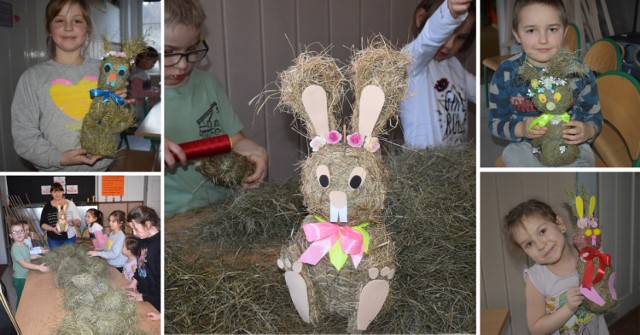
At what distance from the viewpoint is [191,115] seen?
6.91 feet

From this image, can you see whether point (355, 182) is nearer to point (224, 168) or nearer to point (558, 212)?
point (558, 212)

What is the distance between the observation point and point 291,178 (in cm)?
228

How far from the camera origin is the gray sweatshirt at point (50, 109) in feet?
5.05

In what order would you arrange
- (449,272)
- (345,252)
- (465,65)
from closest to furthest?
1. (345,252)
2. (449,272)
3. (465,65)

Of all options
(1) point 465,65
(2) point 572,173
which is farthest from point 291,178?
(2) point 572,173

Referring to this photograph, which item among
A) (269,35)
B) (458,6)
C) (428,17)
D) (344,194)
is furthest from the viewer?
Answer: (269,35)

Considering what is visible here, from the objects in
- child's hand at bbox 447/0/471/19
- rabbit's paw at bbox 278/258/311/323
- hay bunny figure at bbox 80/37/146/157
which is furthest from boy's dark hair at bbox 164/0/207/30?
rabbit's paw at bbox 278/258/311/323

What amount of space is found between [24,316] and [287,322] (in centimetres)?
54

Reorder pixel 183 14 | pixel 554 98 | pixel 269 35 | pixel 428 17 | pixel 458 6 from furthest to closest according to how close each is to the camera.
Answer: pixel 269 35 → pixel 428 17 → pixel 183 14 → pixel 458 6 → pixel 554 98

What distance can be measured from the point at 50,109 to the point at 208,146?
21.3 inches

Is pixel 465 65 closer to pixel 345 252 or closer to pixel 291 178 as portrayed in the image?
pixel 291 178

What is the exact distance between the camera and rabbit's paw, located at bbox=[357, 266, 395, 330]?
142cm

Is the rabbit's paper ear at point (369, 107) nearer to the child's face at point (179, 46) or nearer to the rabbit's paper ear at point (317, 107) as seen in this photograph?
the rabbit's paper ear at point (317, 107)

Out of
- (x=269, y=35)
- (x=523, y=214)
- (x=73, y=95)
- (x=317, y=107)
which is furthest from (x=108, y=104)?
(x=523, y=214)
